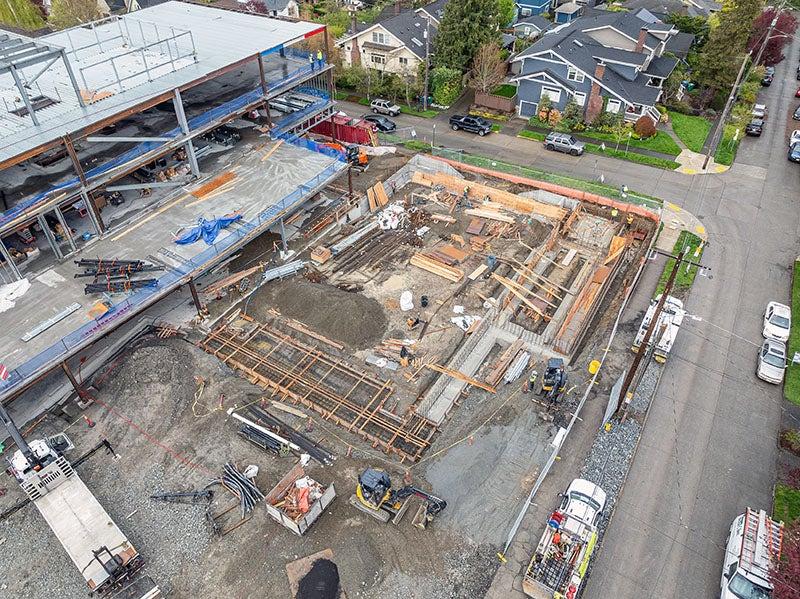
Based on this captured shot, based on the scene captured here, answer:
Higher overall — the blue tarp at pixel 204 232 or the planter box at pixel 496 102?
the blue tarp at pixel 204 232

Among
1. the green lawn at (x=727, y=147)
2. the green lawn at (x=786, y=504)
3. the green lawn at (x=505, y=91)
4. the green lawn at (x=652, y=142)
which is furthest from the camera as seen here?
the green lawn at (x=505, y=91)

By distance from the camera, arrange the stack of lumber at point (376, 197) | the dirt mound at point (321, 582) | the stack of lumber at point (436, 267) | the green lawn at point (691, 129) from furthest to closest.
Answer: the green lawn at point (691, 129), the stack of lumber at point (376, 197), the stack of lumber at point (436, 267), the dirt mound at point (321, 582)

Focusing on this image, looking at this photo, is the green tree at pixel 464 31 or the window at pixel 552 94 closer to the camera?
the window at pixel 552 94

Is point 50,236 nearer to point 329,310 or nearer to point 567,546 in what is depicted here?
point 329,310

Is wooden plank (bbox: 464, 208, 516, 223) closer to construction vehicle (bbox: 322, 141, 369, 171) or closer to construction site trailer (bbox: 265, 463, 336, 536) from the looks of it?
construction vehicle (bbox: 322, 141, 369, 171)

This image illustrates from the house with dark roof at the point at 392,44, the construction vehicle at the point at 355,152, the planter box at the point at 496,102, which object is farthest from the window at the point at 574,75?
the construction vehicle at the point at 355,152

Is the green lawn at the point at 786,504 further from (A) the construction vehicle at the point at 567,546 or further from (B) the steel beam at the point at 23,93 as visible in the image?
(B) the steel beam at the point at 23,93

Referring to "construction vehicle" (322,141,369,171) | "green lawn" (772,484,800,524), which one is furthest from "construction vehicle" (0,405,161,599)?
"construction vehicle" (322,141,369,171)

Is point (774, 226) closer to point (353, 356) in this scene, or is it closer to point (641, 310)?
point (641, 310)
